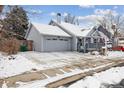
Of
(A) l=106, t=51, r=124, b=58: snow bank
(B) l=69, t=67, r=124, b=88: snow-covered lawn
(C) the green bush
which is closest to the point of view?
(B) l=69, t=67, r=124, b=88: snow-covered lawn

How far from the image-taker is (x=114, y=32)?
25.0 feet

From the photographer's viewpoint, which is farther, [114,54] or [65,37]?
[65,37]

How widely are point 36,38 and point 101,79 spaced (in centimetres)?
479

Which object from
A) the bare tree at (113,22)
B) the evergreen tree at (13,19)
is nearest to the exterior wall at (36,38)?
the evergreen tree at (13,19)

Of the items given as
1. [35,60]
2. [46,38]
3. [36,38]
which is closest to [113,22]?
[35,60]

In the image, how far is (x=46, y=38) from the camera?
11.0 meters

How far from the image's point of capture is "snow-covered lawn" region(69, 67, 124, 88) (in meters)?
5.81

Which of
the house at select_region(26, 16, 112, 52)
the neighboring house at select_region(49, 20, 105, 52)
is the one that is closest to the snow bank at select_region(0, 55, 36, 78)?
the house at select_region(26, 16, 112, 52)

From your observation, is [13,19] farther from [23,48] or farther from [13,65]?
[23,48]

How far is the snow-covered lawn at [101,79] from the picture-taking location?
5.81 metres

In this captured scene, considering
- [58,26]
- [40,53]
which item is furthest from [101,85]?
[58,26]

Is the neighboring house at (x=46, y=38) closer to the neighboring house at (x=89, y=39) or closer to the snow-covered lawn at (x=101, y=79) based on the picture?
the neighboring house at (x=89, y=39)

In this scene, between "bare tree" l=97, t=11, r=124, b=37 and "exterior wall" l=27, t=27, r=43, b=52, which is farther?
"exterior wall" l=27, t=27, r=43, b=52

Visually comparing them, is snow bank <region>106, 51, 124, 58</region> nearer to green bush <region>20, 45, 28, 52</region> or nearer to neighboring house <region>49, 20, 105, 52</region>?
neighboring house <region>49, 20, 105, 52</region>
